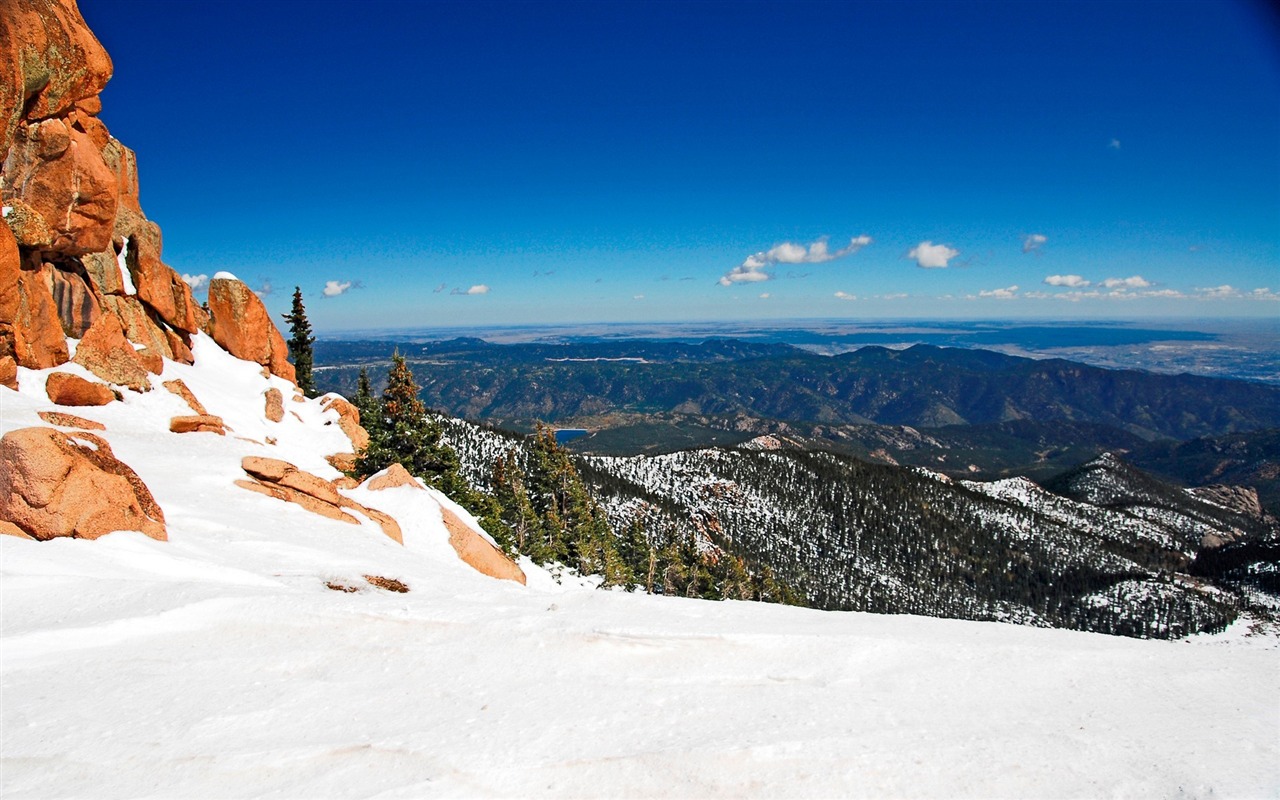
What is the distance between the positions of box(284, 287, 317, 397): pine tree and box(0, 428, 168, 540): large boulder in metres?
46.5

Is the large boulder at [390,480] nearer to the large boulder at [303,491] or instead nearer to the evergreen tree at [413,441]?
the large boulder at [303,491]

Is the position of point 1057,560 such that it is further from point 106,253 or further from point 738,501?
point 106,253

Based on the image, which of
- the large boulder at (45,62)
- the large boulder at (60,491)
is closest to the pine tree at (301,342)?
the large boulder at (45,62)

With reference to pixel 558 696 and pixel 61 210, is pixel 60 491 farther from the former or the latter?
pixel 61 210

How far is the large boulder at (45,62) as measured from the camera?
85.5 feet

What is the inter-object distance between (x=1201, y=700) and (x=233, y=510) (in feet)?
77.5

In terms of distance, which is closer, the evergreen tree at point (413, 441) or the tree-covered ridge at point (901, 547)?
the evergreen tree at point (413, 441)

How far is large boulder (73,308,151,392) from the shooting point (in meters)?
29.1

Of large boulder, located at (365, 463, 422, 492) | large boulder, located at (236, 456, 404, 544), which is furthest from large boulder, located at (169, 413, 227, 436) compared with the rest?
large boulder, located at (365, 463, 422, 492)

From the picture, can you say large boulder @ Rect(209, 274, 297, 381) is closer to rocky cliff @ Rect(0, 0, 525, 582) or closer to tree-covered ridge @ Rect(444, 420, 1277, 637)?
rocky cliff @ Rect(0, 0, 525, 582)

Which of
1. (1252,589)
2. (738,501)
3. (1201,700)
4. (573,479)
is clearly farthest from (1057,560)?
(1201,700)

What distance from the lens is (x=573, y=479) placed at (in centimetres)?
5522

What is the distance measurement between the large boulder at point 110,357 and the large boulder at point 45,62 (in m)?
8.79

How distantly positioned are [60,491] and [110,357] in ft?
72.2
